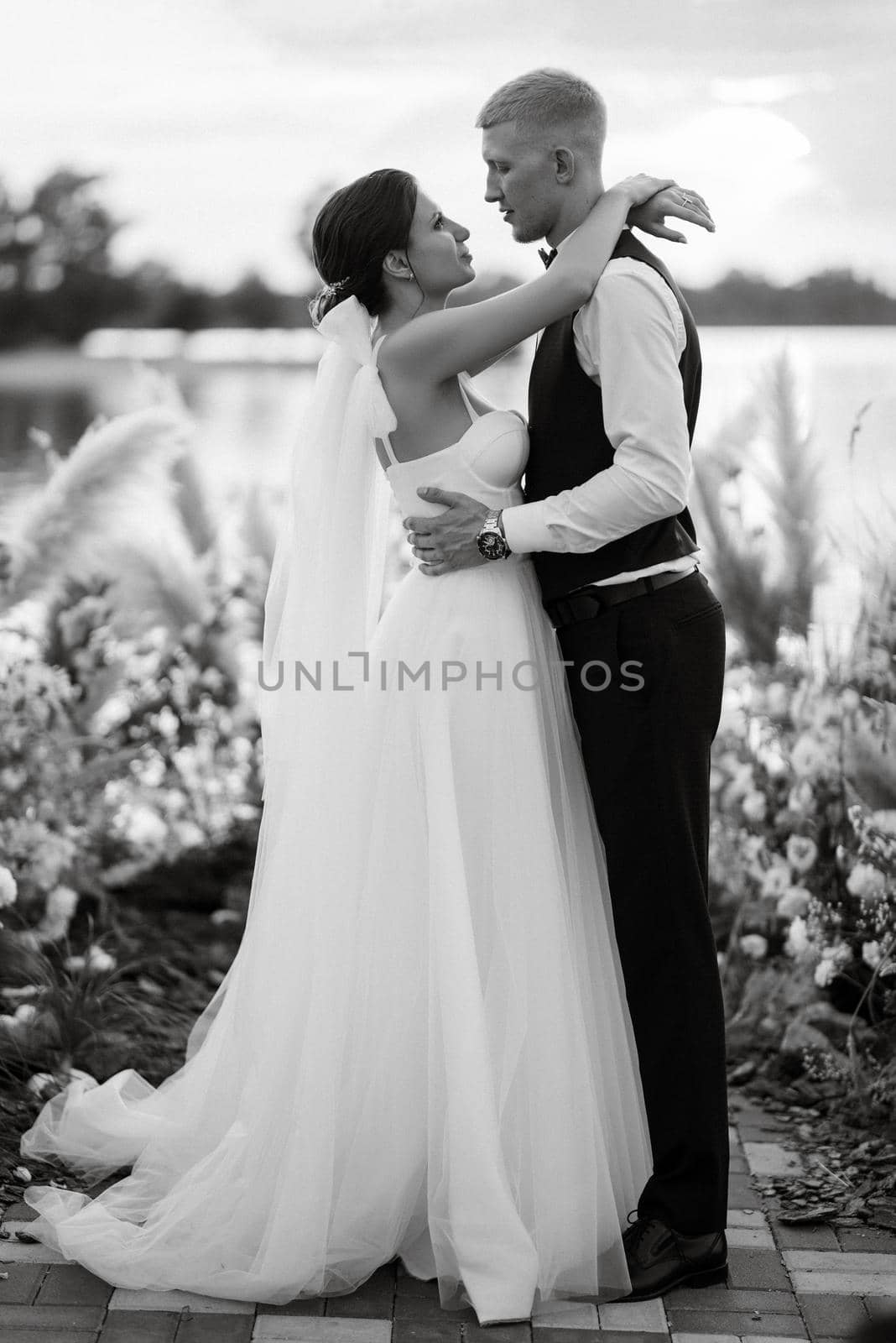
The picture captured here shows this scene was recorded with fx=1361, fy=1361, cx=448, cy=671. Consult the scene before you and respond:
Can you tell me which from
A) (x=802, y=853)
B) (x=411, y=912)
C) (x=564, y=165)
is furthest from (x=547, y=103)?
(x=802, y=853)

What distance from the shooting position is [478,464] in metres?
2.54

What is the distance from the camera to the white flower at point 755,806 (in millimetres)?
3719

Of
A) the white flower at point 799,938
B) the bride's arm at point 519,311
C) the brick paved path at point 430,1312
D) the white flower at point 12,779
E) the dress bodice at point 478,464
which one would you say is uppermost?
the bride's arm at point 519,311

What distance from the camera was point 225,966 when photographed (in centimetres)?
388

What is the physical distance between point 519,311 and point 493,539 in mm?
402

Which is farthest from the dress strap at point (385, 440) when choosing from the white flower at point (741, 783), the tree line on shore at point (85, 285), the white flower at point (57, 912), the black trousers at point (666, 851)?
the tree line on shore at point (85, 285)

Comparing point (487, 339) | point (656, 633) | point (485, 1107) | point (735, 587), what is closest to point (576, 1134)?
point (485, 1107)

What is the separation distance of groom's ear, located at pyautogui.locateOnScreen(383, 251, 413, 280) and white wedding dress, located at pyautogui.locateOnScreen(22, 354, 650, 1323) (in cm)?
32

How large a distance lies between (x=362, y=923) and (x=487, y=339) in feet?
3.53

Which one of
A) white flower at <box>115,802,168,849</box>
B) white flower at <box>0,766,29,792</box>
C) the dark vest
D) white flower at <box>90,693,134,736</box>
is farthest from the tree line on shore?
the dark vest

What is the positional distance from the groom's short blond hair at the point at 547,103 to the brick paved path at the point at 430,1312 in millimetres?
2072

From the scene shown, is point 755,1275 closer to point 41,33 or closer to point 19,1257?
point 19,1257

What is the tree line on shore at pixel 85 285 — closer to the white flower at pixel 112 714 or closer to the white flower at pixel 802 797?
the white flower at pixel 112 714

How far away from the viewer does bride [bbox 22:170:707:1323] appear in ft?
7.77
